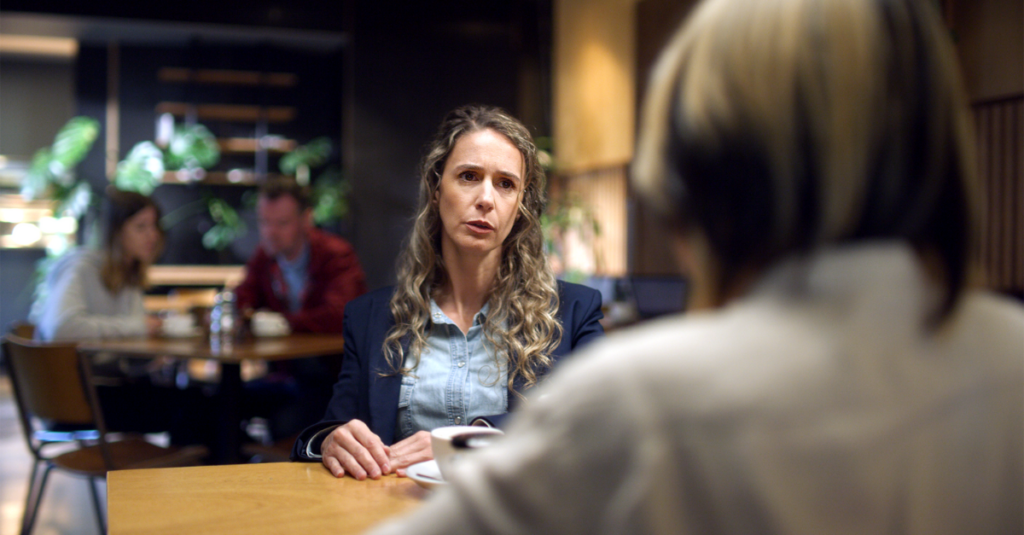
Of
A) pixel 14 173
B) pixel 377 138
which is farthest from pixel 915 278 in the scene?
pixel 14 173

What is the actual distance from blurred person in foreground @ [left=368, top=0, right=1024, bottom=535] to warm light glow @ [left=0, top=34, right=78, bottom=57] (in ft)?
30.6

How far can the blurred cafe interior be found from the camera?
4.61 metres

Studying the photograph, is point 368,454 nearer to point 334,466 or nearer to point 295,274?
point 334,466

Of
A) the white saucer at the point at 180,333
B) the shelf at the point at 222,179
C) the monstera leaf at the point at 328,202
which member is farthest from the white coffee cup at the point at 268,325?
the shelf at the point at 222,179

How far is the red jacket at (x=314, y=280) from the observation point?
3842mm

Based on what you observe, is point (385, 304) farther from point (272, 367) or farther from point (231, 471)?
point (272, 367)

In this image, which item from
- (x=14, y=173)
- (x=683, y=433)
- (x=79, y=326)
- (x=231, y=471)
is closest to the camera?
(x=683, y=433)

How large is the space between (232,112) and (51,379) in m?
6.48

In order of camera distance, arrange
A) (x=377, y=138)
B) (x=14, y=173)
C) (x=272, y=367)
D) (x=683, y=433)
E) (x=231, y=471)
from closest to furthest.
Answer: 1. (x=683, y=433)
2. (x=231, y=471)
3. (x=272, y=367)
4. (x=377, y=138)
5. (x=14, y=173)

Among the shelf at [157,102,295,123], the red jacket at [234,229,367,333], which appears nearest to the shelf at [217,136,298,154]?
the shelf at [157,102,295,123]

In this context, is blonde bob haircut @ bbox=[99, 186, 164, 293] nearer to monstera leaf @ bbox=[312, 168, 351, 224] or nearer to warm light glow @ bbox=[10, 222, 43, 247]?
monstera leaf @ bbox=[312, 168, 351, 224]

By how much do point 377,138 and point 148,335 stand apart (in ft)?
11.3

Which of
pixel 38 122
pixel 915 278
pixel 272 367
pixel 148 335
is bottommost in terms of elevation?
pixel 272 367

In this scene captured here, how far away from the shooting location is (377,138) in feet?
20.9
